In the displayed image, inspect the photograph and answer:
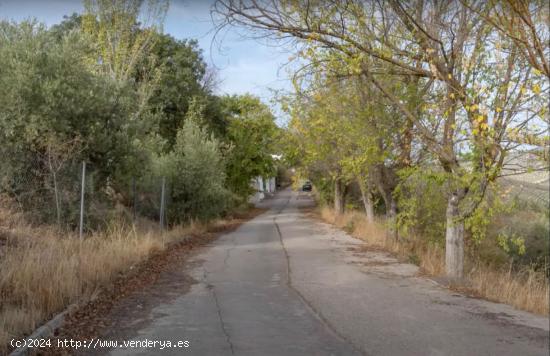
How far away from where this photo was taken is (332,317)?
758cm

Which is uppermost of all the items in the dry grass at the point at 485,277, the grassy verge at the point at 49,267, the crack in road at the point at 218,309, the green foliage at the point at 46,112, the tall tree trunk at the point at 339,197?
the green foliage at the point at 46,112

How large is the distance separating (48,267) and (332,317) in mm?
3906

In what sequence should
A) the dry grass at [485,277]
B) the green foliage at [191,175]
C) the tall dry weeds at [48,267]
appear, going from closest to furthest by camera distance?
1. the tall dry weeds at [48,267]
2. the dry grass at [485,277]
3. the green foliage at [191,175]

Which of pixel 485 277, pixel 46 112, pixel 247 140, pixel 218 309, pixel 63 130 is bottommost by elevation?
pixel 218 309

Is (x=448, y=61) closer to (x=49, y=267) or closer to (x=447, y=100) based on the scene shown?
(x=447, y=100)

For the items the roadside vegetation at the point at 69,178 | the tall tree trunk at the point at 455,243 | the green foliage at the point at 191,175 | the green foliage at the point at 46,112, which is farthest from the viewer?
the green foliage at the point at 191,175

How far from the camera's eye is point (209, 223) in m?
24.1

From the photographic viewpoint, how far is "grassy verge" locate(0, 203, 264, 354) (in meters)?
6.48

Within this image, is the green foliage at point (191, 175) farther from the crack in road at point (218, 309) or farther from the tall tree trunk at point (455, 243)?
the tall tree trunk at point (455, 243)

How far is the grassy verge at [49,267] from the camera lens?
6480 mm

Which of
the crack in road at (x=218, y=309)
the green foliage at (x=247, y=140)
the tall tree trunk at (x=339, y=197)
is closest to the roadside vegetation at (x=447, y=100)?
the crack in road at (x=218, y=309)

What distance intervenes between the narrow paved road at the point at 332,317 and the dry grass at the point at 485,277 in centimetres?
43

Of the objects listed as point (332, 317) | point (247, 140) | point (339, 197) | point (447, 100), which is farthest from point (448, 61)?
point (247, 140)

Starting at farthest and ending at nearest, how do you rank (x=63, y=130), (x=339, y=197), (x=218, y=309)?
(x=339, y=197) < (x=63, y=130) < (x=218, y=309)
